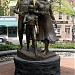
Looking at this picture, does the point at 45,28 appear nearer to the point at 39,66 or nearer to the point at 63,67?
the point at 39,66

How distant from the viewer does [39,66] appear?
8.40 m

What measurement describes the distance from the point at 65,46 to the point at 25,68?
6846 millimetres

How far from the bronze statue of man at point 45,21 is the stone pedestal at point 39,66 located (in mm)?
670

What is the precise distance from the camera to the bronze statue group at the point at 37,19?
28.2ft

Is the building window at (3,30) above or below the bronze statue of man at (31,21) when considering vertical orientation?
below

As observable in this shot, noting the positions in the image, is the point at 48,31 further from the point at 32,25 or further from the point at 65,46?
the point at 65,46

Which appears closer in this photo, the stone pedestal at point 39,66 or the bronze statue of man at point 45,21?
the stone pedestal at point 39,66

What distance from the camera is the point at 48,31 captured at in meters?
8.79

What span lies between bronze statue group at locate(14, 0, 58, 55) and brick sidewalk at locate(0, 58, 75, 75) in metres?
1.49

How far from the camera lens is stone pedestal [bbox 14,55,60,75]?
331 inches

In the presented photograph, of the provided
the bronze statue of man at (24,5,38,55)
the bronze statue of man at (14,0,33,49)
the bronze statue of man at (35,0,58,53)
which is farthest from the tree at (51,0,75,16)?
the bronze statue of man at (24,5,38,55)

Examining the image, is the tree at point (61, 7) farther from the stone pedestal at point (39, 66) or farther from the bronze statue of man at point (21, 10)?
the stone pedestal at point (39, 66)

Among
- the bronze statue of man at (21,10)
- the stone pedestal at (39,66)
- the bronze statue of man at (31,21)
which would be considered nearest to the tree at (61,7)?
the bronze statue of man at (21,10)

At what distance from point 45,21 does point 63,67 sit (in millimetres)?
2615
